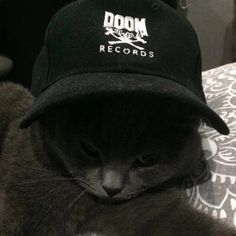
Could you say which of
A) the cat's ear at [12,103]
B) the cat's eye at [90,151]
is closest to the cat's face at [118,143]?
the cat's eye at [90,151]

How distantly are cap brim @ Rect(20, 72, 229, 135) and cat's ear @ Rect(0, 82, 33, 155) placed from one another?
0.85ft

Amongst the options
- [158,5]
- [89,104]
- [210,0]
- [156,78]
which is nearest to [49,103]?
[89,104]

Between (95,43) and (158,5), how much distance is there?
19 centimetres

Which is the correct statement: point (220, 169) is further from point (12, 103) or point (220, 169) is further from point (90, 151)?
point (12, 103)

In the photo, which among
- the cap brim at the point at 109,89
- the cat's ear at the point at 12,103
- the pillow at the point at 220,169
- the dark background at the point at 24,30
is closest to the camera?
the cap brim at the point at 109,89

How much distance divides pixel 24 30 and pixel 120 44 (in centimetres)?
70

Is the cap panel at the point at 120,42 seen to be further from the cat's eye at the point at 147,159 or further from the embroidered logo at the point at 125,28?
the cat's eye at the point at 147,159

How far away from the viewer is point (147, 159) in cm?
88

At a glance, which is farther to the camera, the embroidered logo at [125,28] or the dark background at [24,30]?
the dark background at [24,30]

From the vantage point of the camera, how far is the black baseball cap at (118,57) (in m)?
0.81

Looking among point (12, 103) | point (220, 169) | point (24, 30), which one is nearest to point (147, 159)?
point (220, 169)

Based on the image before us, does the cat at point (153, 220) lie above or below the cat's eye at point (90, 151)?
below

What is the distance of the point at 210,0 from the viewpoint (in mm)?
1971

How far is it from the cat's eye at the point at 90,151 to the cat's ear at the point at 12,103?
9.9 inches
